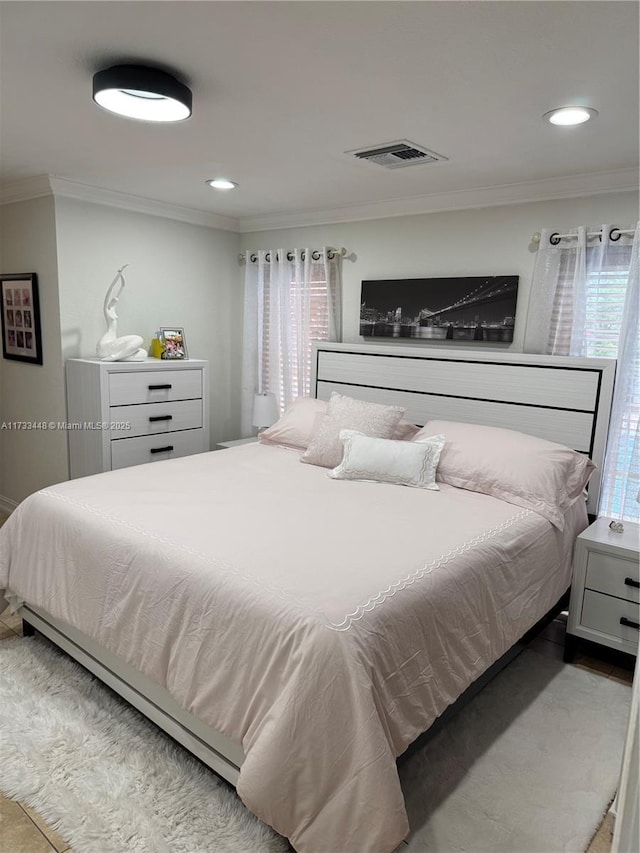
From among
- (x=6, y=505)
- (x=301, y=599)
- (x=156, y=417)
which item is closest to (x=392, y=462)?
(x=301, y=599)

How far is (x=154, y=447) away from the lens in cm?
395

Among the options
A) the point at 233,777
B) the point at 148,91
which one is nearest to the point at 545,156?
the point at 148,91

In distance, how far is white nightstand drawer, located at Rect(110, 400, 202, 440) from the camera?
3712mm

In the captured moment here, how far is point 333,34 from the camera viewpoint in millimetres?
1588

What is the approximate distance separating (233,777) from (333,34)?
219cm

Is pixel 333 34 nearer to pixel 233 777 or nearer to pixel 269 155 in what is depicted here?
pixel 269 155

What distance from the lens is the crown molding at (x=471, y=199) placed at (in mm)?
2929

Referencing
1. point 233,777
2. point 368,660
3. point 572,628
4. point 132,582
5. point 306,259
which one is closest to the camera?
point 368,660

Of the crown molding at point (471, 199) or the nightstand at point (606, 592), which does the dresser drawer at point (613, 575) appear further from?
the crown molding at point (471, 199)

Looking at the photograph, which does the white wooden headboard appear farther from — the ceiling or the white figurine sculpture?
the white figurine sculpture

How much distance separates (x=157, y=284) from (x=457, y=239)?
214 cm

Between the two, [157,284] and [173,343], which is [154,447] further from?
[157,284]

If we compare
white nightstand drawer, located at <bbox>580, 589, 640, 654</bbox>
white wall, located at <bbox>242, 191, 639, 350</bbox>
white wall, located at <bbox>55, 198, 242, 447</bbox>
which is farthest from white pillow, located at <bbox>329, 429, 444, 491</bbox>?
white wall, located at <bbox>55, 198, 242, 447</bbox>

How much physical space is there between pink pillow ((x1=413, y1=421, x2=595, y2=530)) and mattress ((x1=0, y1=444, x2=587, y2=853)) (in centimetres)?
9
